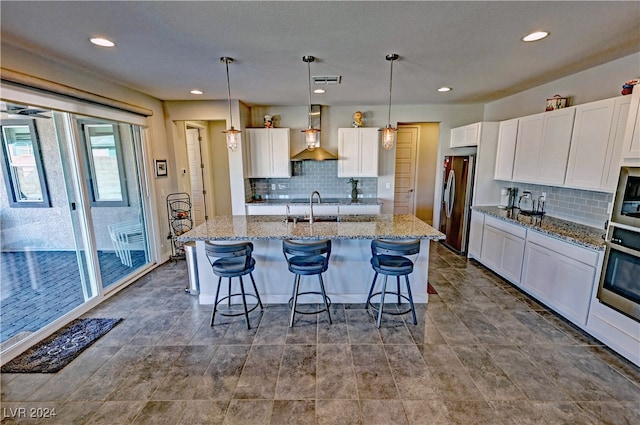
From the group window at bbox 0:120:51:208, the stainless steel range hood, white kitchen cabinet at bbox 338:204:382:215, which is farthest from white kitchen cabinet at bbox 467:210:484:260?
window at bbox 0:120:51:208

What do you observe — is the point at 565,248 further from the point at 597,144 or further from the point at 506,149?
the point at 506,149

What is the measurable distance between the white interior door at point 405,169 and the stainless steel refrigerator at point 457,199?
49.9 inches

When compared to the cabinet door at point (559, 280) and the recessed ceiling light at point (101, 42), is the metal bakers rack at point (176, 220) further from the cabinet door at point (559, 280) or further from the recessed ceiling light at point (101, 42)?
the cabinet door at point (559, 280)

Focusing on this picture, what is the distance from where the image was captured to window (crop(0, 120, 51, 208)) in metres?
2.63

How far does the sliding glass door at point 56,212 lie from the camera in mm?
2760

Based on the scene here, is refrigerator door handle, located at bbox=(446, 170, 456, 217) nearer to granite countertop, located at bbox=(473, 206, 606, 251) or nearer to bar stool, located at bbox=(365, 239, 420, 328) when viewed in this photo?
granite countertop, located at bbox=(473, 206, 606, 251)

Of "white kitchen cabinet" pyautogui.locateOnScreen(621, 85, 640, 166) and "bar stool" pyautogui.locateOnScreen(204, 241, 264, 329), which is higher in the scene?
"white kitchen cabinet" pyautogui.locateOnScreen(621, 85, 640, 166)

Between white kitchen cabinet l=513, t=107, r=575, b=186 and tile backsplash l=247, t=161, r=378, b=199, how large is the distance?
7.74ft

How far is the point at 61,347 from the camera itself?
8.22 feet

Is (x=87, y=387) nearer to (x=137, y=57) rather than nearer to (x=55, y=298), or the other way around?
(x=55, y=298)

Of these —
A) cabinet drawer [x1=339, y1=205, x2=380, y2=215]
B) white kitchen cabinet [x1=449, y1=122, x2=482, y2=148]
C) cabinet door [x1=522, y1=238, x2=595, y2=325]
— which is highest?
white kitchen cabinet [x1=449, y1=122, x2=482, y2=148]

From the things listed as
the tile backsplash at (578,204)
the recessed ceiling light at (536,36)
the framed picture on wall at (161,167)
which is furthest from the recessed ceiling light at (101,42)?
the tile backsplash at (578,204)

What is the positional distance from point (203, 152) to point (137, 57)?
352cm

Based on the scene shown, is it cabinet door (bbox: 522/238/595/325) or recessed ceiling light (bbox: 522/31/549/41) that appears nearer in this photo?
recessed ceiling light (bbox: 522/31/549/41)
